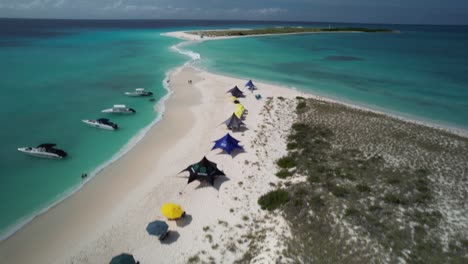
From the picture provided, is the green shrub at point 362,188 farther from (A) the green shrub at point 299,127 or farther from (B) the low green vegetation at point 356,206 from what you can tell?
(A) the green shrub at point 299,127

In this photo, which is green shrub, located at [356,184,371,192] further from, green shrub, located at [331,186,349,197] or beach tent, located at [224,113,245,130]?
beach tent, located at [224,113,245,130]

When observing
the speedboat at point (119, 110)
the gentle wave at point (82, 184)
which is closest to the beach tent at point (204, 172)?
the gentle wave at point (82, 184)

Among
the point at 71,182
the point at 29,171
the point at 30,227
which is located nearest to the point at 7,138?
the point at 29,171

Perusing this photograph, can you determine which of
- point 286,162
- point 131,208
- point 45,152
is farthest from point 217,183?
point 45,152

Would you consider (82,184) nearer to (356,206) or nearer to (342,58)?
(356,206)

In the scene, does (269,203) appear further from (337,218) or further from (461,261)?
(461,261)
